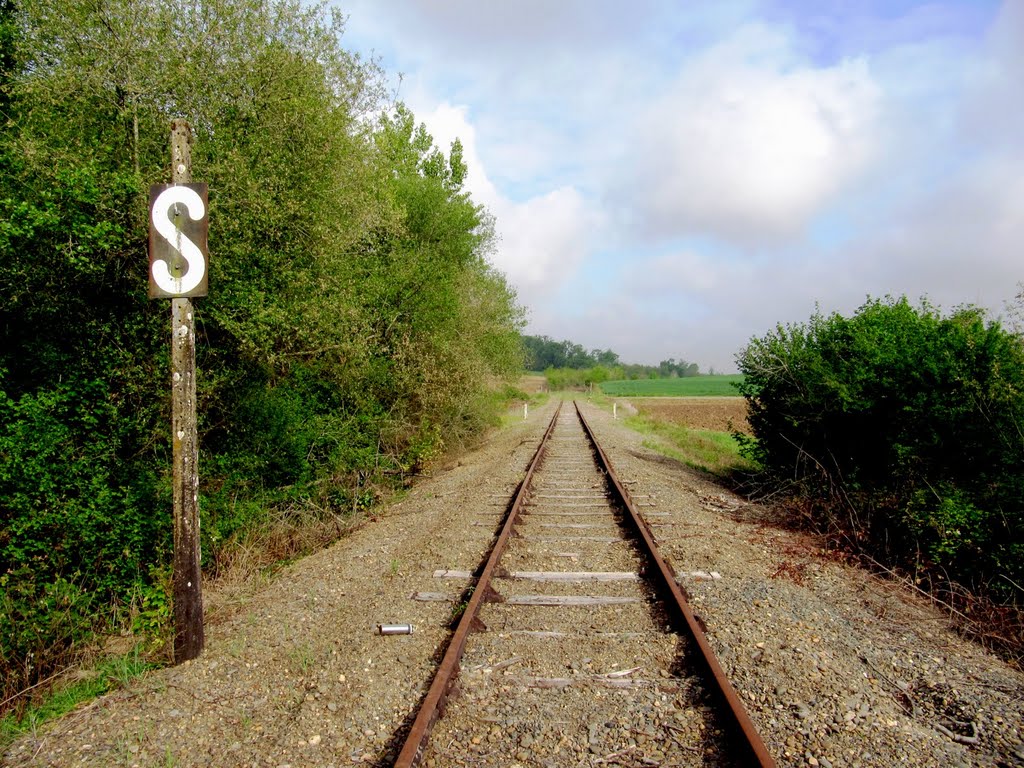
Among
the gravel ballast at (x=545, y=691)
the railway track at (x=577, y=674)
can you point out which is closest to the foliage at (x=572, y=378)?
the railway track at (x=577, y=674)

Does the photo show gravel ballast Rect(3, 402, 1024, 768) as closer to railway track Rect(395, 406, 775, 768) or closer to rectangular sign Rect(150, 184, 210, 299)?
railway track Rect(395, 406, 775, 768)

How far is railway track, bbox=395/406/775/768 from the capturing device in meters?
3.33

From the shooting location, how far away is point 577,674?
416 centimetres

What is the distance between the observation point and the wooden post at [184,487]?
4.73 meters

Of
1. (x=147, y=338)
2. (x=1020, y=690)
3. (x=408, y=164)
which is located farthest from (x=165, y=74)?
(x=408, y=164)

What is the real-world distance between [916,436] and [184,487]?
8181 mm

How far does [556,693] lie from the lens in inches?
154

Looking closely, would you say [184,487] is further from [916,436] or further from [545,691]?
[916,436]

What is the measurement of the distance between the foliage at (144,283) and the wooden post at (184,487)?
1567 millimetres

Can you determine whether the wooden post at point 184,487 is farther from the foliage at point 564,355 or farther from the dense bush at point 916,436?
the foliage at point 564,355

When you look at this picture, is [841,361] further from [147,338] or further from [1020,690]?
[147,338]

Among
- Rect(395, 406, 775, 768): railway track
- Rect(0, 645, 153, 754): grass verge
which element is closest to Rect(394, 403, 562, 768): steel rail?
Rect(395, 406, 775, 768): railway track

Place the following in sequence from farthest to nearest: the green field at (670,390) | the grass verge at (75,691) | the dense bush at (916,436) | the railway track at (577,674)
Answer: the green field at (670,390), the dense bush at (916,436), the grass verge at (75,691), the railway track at (577,674)

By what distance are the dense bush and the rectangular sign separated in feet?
25.3
